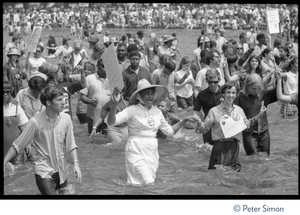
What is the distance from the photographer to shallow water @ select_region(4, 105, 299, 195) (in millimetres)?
8430

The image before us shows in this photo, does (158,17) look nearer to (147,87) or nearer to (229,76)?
(229,76)

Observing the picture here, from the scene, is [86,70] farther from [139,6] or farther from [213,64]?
[139,6]

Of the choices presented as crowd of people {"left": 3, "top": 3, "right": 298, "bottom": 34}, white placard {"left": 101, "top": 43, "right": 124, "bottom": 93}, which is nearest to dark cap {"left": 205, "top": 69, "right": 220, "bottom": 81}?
white placard {"left": 101, "top": 43, "right": 124, "bottom": 93}

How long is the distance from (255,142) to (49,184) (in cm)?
404

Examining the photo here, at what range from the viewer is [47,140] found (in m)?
6.67

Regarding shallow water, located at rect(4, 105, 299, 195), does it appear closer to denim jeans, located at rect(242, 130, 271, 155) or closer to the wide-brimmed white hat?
denim jeans, located at rect(242, 130, 271, 155)

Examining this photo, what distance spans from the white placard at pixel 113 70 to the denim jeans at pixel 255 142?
8.83 ft

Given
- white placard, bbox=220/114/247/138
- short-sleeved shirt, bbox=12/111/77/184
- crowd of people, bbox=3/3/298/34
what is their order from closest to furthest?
short-sleeved shirt, bbox=12/111/77/184, white placard, bbox=220/114/247/138, crowd of people, bbox=3/3/298/34

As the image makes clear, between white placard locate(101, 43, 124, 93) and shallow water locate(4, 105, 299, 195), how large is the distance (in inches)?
48.9

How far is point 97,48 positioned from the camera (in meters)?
12.5

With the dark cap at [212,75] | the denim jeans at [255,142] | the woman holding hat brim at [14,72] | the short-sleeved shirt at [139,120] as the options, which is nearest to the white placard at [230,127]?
the short-sleeved shirt at [139,120]

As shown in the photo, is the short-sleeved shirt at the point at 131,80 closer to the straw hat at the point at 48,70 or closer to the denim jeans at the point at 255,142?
the straw hat at the point at 48,70

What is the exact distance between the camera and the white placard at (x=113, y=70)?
7.57m

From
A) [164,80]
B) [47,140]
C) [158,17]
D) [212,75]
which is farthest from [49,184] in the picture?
[158,17]
